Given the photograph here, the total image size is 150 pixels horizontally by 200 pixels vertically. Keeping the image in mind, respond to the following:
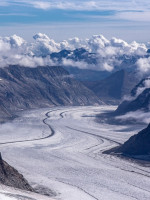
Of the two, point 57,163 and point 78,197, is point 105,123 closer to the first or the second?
point 57,163

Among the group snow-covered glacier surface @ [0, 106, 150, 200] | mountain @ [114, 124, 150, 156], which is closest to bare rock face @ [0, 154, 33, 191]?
snow-covered glacier surface @ [0, 106, 150, 200]

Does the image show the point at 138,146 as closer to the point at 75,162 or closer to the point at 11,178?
the point at 75,162

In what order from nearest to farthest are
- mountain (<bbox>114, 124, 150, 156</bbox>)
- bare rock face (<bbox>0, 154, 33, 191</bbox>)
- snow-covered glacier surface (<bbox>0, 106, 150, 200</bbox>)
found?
bare rock face (<bbox>0, 154, 33, 191</bbox>) < snow-covered glacier surface (<bbox>0, 106, 150, 200</bbox>) < mountain (<bbox>114, 124, 150, 156</bbox>)

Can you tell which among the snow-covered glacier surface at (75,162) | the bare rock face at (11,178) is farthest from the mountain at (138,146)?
the bare rock face at (11,178)

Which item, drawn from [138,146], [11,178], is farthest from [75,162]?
[11,178]

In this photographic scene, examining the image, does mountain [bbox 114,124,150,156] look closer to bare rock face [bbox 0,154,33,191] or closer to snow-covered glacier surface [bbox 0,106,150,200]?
snow-covered glacier surface [bbox 0,106,150,200]

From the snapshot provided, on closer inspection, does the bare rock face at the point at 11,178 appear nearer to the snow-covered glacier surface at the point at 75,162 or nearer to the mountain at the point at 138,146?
the snow-covered glacier surface at the point at 75,162
